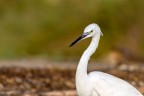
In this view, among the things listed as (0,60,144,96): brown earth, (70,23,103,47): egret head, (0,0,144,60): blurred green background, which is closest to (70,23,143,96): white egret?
(70,23,103,47): egret head

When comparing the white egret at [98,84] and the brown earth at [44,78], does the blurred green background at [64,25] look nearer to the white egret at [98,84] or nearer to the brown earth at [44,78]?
the brown earth at [44,78]

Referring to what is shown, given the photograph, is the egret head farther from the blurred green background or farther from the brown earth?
the blurred green background

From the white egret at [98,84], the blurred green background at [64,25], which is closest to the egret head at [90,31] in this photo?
the white egret at [98,84]

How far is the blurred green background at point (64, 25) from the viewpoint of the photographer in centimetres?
2262

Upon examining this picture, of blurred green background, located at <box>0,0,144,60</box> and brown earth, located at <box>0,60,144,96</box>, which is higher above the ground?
blurred green background, located at <box>0,0,144,60</box>

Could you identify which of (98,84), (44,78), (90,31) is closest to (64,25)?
(44,78)

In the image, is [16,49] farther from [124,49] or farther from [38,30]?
[124,49]

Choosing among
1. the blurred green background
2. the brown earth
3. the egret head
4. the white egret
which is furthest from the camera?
the blurred green background

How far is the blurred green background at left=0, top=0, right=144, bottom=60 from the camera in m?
22.6

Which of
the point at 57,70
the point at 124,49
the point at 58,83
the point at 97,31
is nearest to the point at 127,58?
the point at 124,49

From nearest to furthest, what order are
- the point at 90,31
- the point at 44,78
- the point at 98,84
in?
the point at 98,84, the point at 90,31, the point at 44,78

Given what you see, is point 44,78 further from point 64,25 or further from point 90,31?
point 64,25

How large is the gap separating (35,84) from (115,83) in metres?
3.58

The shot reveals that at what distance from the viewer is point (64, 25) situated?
23188mm
